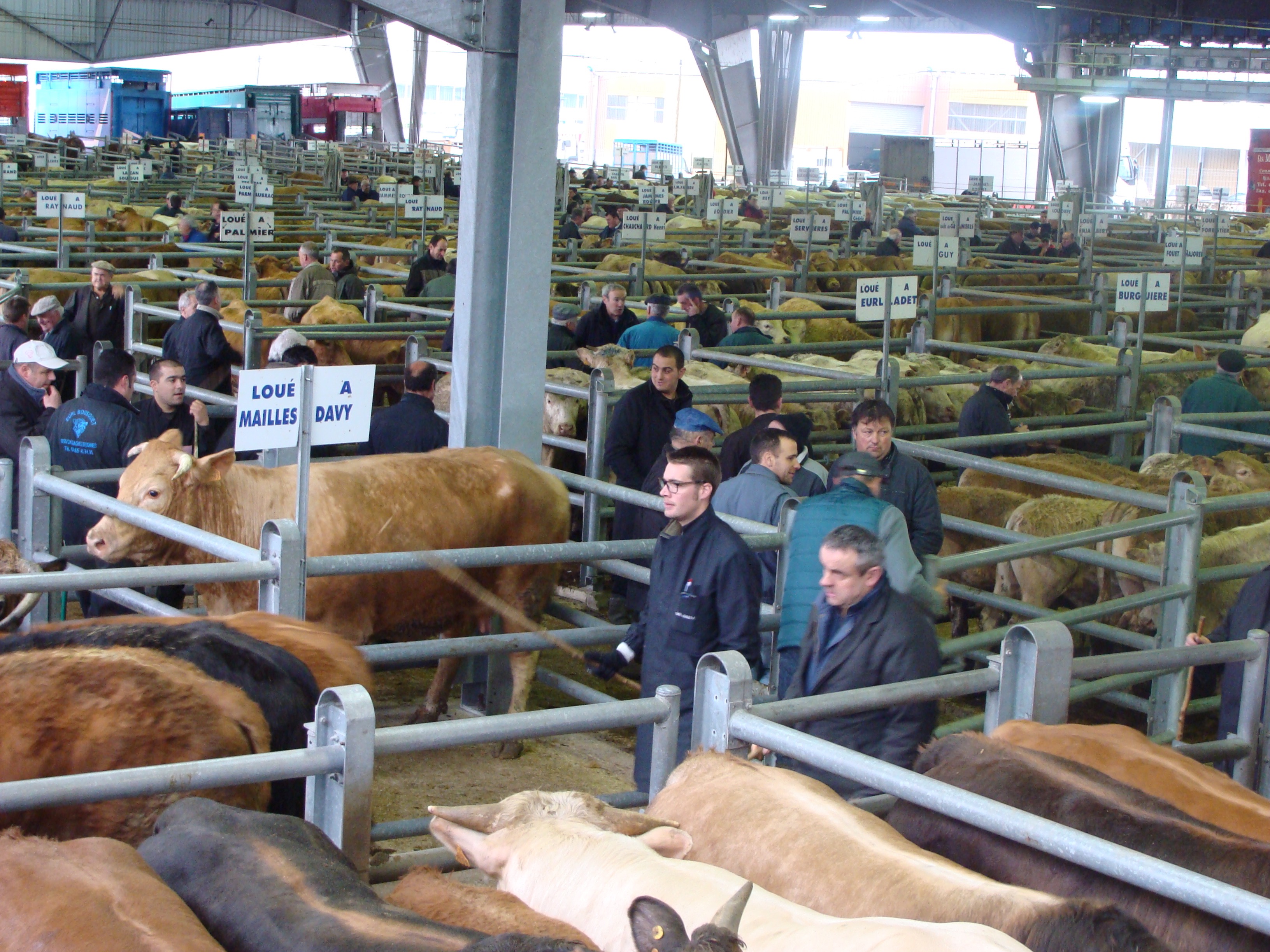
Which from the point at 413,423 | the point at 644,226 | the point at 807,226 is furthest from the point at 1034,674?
the point at 807,226

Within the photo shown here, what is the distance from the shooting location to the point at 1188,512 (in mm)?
5609

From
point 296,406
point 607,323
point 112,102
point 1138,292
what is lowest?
point 296,406

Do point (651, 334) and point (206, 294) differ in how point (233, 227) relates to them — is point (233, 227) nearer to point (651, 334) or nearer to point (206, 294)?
point (206, 294)

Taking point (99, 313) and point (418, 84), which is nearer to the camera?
point (99, 313)

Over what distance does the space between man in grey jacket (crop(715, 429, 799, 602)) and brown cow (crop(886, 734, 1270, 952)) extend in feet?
7.89

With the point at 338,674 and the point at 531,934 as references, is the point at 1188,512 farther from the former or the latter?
the point at 531,934

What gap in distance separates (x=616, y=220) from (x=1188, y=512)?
15728mm

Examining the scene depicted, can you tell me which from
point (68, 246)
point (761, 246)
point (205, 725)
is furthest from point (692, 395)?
point (761, 246)

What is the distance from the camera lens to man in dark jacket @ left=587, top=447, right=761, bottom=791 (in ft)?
14.3

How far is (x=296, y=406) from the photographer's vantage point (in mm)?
4672

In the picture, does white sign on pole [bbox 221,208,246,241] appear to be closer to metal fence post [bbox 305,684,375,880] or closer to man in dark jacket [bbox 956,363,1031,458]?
man in dark jacket [bbox 956,363,1031,458]

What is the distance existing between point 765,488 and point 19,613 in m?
2.85

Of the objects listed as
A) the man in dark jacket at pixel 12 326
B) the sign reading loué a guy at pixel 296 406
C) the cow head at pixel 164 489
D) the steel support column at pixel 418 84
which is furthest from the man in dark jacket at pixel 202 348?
the steel support column at pixel 418 84

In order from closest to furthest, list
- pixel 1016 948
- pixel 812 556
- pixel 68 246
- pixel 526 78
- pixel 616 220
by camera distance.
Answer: pixel 1016 948
pixel 812 556
pixel 526 78
pixel 68 246
pixel 616 220
